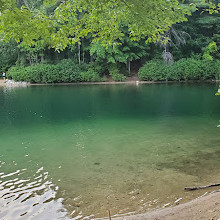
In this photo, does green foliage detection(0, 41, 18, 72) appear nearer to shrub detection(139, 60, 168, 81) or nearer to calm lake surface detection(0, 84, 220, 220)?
shrub detection(139, 60, 168, 81)

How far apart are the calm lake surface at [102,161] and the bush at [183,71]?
18936mm

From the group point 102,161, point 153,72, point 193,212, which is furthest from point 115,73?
point 193,212

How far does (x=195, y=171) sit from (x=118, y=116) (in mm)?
8330

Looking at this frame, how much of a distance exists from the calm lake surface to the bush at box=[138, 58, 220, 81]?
18936 millimetres

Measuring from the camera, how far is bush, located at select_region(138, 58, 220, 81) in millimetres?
33750

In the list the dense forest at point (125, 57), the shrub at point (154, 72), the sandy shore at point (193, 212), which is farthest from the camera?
the shrub at point (154, 72)

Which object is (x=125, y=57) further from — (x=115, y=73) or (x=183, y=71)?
(x=183, y=71)

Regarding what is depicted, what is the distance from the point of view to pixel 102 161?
26.0 ft

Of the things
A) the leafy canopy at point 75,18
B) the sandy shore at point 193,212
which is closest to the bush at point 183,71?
the leafy canopy at point 75,18

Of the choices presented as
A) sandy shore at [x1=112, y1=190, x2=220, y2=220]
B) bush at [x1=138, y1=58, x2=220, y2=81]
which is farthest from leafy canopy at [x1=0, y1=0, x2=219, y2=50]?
bush at [x1=138, y1=58, x2=220, y2=81]

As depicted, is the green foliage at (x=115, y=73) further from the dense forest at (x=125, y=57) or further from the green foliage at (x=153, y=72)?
the green foliage at (x=153, y=72)

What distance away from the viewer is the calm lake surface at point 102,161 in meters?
5.47

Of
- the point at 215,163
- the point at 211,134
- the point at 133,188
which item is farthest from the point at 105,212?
the point at 211,134

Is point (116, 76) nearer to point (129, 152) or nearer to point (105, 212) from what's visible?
point (129, 152)
